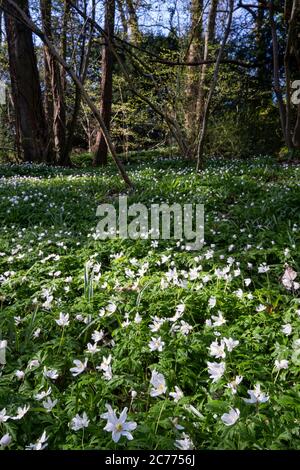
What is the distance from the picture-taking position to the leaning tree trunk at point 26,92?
41.2 ft

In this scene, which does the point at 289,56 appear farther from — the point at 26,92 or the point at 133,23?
the point at 26,92

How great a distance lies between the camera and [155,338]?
89.4 inches

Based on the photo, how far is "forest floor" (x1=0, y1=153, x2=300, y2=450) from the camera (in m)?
1.71

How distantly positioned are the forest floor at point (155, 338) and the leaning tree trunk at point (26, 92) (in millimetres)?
9436

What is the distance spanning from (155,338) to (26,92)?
41.4 ft

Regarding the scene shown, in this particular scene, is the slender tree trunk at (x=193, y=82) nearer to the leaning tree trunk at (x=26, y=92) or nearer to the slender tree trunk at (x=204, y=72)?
the slender tree trunk at (x=204, y=72)

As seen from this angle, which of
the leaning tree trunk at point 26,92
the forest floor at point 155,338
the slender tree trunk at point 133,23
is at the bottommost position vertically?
the forest floor at point 155,338

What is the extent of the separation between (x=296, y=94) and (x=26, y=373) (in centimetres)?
1048

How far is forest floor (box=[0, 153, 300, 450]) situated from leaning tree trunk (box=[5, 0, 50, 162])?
9.44 metres

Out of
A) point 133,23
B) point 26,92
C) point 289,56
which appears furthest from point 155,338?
point 133,23

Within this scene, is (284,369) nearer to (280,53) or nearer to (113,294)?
(113,294)

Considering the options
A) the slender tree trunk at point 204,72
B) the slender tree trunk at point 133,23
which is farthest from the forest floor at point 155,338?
the slender tree trunk at point 133,23

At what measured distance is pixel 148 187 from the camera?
711 cm
